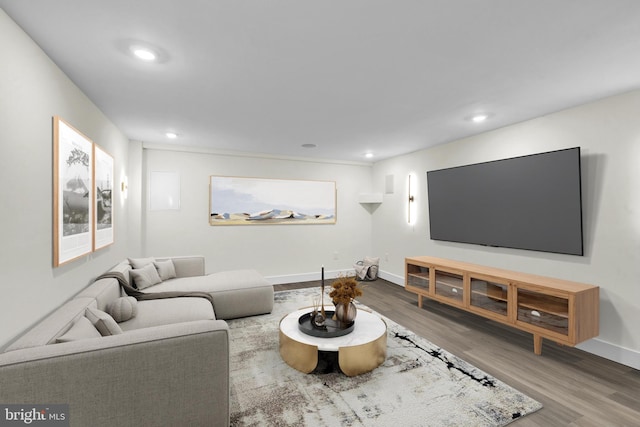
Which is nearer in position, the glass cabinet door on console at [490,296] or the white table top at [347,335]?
the white table top at [347,335]

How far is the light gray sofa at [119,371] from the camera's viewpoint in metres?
1.37

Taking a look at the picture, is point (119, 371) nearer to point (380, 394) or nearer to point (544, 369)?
point (380, 394)

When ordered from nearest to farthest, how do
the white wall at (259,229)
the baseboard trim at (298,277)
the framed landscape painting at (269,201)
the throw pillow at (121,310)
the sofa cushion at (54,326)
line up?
the sofa cushion at (54,326) < the throw pillow at (121,310) < the white wall at (259,229) < the framed landscape painting at (269,201) < the baseboard trim at (298,277)

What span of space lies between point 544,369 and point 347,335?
1745mm

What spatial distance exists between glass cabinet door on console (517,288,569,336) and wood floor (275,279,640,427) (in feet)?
0.99

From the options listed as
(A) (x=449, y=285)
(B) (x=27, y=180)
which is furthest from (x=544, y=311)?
(B) (x=27, y=180)

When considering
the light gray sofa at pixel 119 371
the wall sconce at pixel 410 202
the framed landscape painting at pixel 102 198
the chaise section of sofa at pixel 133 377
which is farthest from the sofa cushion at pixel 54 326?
the wall sconce at pixel 410 202

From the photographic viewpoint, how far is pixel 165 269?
397 centimetres

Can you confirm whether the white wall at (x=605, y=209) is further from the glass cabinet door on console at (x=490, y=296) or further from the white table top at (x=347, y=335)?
the white table top at (x=347, y=335)

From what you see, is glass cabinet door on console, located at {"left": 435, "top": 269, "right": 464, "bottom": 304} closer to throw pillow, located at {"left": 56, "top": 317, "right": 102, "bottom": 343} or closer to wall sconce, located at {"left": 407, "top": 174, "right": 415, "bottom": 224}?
wall sconce, located at {"left": 407, "top": 174, "right": 415, "bottom": 224}

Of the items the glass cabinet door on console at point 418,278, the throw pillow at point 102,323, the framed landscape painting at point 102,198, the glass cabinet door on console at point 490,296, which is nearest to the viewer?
the throw pillow at point 102,323

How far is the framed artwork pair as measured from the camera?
2.10 meters

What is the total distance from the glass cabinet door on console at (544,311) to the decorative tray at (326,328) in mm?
1792

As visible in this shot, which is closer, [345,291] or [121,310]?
[121,310]
